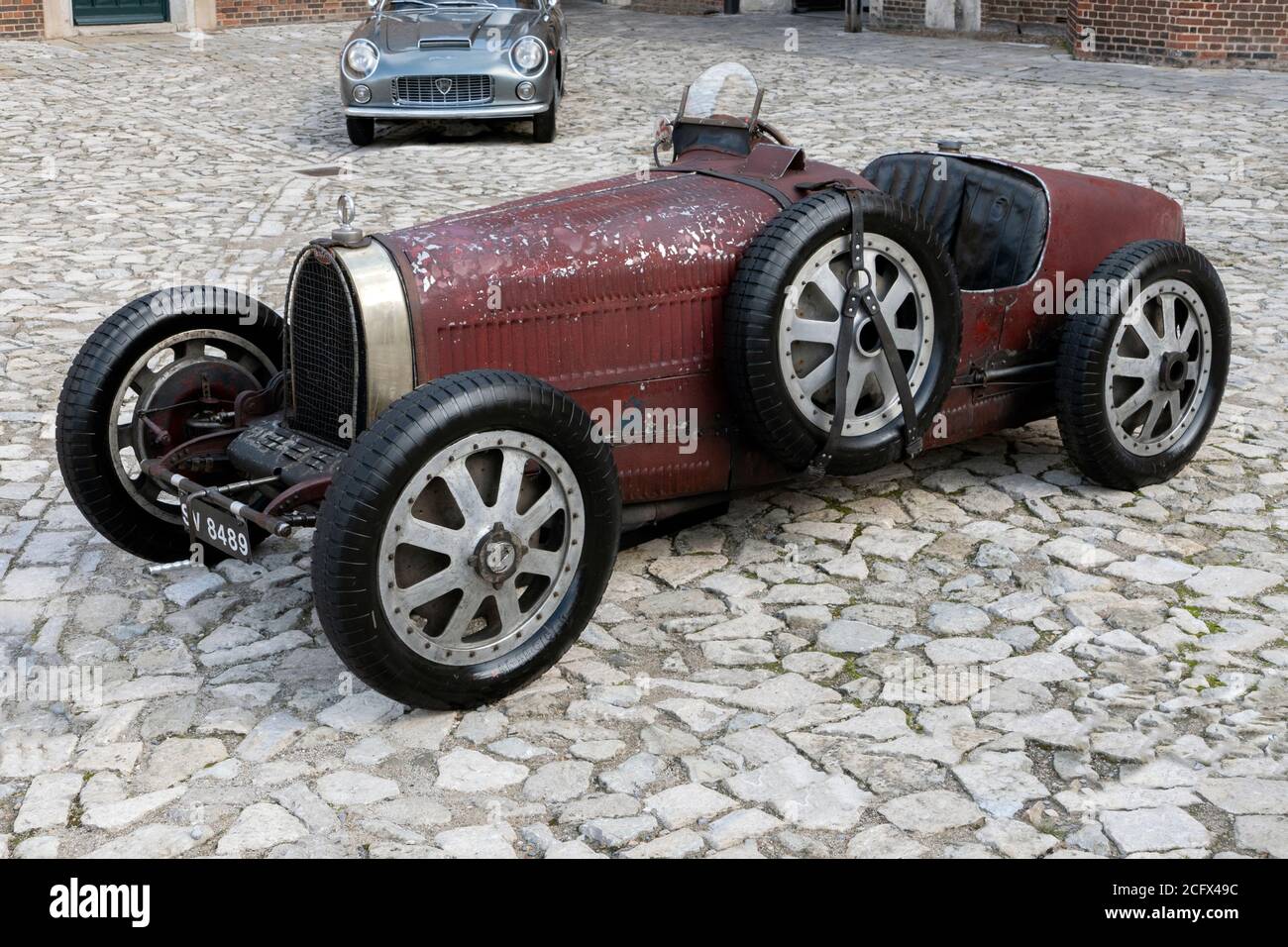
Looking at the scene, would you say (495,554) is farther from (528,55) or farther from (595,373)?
(528,55)

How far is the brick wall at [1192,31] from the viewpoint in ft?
54.5

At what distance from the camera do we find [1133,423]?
594 centimetres

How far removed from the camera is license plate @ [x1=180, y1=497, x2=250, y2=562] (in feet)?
14.8

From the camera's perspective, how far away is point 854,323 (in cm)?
513

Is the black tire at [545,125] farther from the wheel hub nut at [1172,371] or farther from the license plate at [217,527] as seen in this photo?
the license plate at [217,527]

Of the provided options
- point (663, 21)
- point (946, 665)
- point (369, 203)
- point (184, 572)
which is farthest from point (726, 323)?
point (663, 21)

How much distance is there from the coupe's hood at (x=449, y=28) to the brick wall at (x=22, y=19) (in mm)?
8237

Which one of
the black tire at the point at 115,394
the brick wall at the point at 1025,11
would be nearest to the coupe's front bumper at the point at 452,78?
the black tire at the point at 115,394

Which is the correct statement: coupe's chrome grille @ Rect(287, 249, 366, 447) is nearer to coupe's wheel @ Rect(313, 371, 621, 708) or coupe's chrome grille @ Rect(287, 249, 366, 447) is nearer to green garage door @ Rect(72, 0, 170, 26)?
A: coupe's wheel @ Rect(313, 371, 621, 708)

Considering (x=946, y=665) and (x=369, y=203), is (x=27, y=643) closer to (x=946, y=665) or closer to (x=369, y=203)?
(x=946, y=665)

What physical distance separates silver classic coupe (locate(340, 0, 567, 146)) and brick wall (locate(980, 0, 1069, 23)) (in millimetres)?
8286

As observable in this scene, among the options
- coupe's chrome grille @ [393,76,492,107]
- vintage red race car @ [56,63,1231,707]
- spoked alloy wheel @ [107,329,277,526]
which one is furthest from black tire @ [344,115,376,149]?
spoked alloy wheel @ [107,329,277,526]

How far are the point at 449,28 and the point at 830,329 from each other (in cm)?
946

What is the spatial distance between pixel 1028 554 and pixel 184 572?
2978 millimetres
